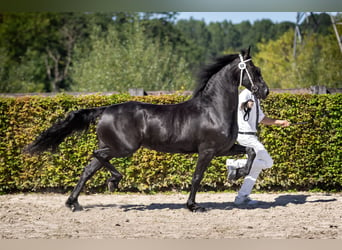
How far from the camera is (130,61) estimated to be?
16531 millimetres

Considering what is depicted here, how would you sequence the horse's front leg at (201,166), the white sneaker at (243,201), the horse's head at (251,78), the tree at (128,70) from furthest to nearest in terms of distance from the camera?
the tree at (128,70) → the white sneaker at (243,201) → the horse's front leg at (201,166) → the horse's head at (251,78)

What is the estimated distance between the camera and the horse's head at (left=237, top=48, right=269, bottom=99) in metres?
6.11

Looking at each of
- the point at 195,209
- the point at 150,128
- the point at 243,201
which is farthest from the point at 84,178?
the point at 243,201

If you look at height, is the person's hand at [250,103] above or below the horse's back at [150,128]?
above

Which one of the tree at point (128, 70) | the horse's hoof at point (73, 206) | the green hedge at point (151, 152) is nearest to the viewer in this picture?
the horse's hoof at point (73, 206)

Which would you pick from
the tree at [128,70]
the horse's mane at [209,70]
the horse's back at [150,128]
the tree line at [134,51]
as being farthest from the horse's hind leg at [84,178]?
the tree at [128,70]

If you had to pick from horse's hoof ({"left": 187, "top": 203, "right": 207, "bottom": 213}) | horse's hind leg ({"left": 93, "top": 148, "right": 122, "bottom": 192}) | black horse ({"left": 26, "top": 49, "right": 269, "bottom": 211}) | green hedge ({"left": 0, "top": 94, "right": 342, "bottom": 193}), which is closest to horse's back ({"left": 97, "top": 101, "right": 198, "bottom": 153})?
black horse ({"left": 26, "top": 49, "right": 269, "bottom": 211})

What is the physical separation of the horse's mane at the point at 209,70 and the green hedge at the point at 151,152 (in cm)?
198

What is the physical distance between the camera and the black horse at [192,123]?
620 centimetres

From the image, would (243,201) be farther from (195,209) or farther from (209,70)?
(209,70)

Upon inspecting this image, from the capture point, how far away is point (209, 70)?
645 cm

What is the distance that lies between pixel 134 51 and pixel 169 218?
36.8 ft

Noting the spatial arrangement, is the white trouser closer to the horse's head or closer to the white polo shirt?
the white polo shirt

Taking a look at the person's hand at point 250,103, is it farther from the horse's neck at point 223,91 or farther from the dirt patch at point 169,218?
the dirt patch at point 169,218
